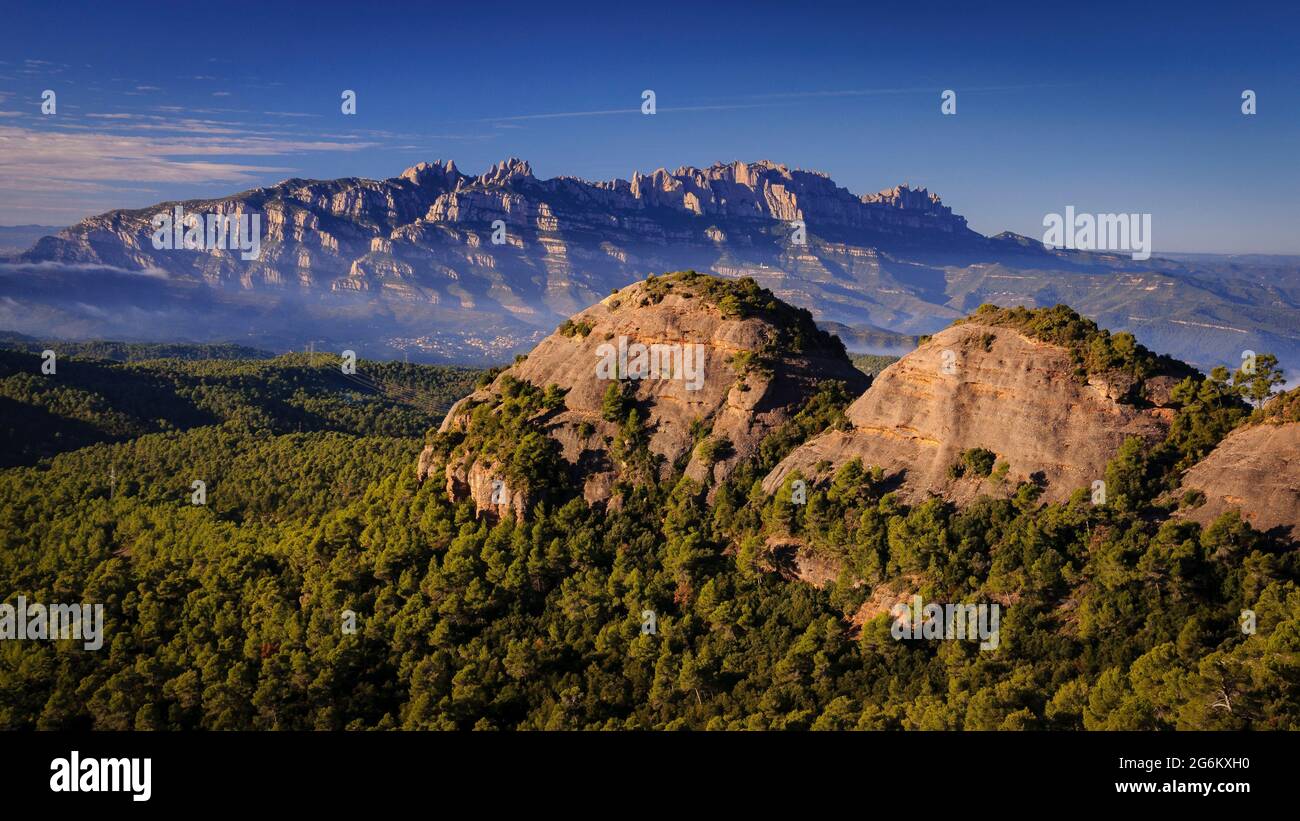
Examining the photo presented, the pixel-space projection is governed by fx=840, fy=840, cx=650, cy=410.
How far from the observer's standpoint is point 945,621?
4738 cm

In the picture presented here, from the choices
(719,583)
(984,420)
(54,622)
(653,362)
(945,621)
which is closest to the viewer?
(945,621)

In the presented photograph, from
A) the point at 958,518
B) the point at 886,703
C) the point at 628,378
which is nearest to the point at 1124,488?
the point at 958,518

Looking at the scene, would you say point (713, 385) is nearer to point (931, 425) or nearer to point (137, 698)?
point (931, 425)

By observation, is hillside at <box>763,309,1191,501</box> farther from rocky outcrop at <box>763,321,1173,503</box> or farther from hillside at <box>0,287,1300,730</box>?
hillside at <box>0,287,1300,730</box>

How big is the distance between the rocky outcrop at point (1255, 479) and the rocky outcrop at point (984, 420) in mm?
3532

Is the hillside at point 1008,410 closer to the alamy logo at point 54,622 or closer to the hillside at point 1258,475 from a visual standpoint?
the hillside at point 1258,475

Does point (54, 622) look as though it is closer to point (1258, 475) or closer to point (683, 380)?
point (683, 380)

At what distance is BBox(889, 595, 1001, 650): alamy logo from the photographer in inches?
1825

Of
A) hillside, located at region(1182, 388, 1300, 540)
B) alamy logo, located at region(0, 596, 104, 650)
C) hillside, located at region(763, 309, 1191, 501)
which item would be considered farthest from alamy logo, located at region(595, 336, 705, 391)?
alamy logo, located at region(0, 596, 104, 650)

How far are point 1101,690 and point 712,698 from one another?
19.9m

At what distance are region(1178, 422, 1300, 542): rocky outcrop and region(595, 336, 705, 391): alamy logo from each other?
32.5 metres

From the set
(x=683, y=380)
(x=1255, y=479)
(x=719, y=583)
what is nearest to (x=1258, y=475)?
(x=1255, y=479)

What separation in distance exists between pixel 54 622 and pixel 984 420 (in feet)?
222

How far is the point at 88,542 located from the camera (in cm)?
7844
